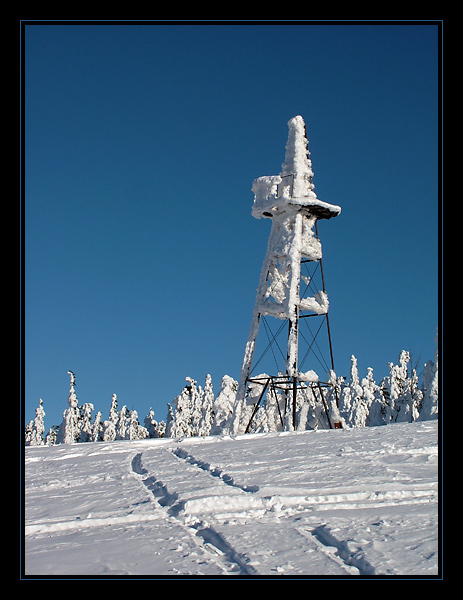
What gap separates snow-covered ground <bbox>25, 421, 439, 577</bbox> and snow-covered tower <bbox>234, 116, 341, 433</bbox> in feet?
34.4

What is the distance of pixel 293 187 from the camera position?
23000 millimetres

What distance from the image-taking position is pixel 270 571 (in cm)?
421

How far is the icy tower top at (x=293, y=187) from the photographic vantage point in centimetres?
2266

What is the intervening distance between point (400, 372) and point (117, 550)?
55.2 meters

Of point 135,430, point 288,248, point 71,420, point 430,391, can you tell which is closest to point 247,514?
point 288,248

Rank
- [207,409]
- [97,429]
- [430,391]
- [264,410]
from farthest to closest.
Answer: [97,429]
[207,409]
[264,410]
[430,391]

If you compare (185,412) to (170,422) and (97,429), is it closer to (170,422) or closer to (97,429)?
(170,422)

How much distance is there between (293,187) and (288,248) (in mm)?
2419

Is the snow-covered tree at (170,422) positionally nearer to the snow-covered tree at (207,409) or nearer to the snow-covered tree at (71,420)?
the snow-covered tree at (207,409)

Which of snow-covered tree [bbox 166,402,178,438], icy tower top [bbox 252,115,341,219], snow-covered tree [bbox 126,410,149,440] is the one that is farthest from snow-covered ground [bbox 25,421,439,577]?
snow-covered tree [bbox 126,410,149,440]

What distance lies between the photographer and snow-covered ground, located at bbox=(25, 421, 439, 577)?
448cm

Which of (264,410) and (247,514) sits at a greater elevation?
(247,514)

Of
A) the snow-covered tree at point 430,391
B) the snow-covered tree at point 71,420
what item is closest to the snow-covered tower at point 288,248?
the snow-covered tree at point 430,391
